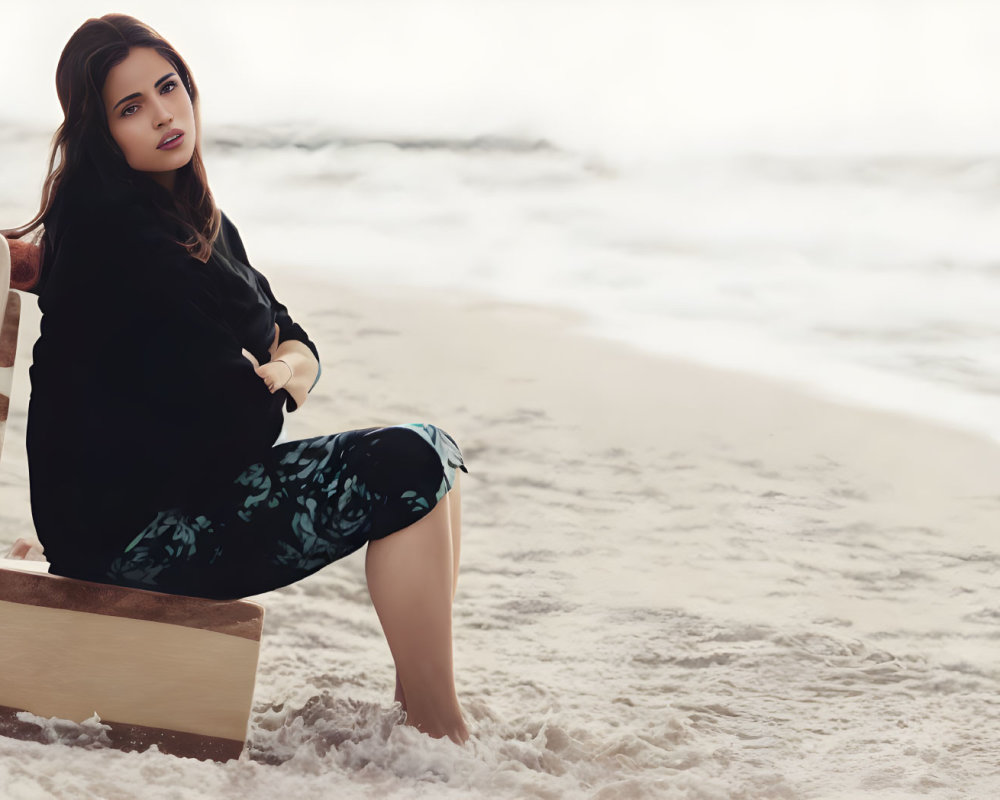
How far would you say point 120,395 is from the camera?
1.30 meters

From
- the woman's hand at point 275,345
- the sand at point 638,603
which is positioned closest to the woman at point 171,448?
the woman's hand at point 275,345

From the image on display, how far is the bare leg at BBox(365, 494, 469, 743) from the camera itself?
1.32 meters

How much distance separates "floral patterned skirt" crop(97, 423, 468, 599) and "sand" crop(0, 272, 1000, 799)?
0.67 feet

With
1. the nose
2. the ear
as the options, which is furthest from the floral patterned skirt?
the nose

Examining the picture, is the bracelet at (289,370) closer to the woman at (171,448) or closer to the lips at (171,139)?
the woman at (171,448)

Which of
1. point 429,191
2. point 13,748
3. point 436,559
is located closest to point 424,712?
point 436,559

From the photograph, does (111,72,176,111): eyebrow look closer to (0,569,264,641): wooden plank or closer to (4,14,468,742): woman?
(4,14,468,742): woman

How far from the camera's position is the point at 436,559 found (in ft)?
4.35

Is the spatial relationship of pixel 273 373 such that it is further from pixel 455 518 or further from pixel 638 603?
pixel 638 603

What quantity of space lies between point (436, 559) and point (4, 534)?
152 centimetres

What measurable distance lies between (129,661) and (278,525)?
0.22 metres

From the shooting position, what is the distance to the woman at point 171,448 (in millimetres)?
1296

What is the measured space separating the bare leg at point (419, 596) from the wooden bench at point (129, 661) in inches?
5.8

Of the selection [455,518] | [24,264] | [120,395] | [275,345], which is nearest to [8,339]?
[24,264]
